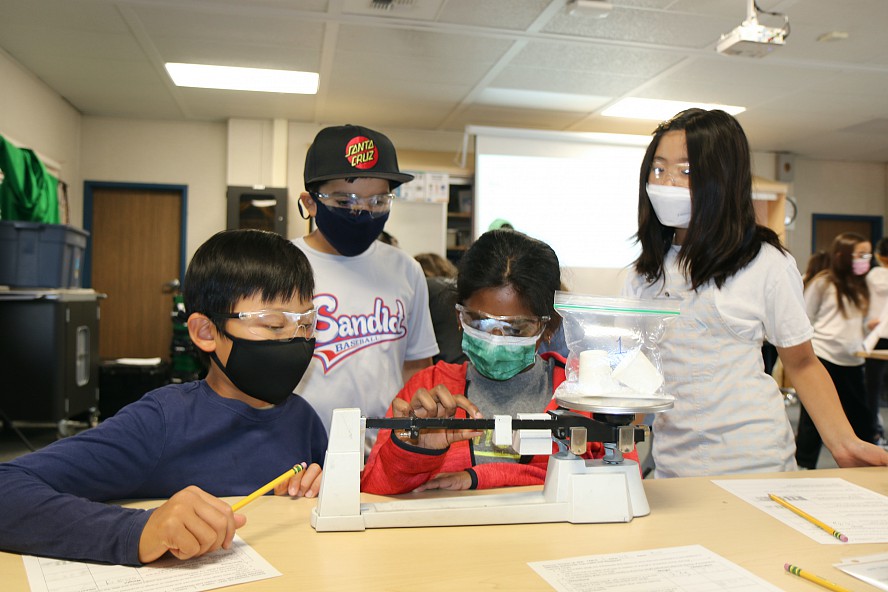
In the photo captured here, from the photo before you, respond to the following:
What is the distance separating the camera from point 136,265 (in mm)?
6844

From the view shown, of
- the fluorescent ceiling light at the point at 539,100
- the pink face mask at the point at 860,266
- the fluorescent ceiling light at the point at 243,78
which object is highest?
the fluorescent ceiling light at the point at 539,100

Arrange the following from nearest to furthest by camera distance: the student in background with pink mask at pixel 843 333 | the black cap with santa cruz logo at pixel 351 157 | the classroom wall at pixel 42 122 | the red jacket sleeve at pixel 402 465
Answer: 1. the red jacket sleeve at pixel 402 465
2. the black cap with santa cruz logo at pixel 351 157
3. the student in background with pink mask at pixel 843 333
4. the classroom wall at pixel 42 122

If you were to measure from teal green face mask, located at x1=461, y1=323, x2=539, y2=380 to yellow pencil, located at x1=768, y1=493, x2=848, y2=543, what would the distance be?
48 centimetres

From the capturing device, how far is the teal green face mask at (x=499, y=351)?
127 centimetres

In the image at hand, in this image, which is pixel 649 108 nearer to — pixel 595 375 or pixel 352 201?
pixel 352 201

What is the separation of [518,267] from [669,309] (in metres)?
0.40

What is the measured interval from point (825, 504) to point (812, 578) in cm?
34

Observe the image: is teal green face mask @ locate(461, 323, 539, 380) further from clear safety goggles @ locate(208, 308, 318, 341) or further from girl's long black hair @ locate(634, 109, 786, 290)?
girl's long black hair @ locate(634, 109, 786, 290)

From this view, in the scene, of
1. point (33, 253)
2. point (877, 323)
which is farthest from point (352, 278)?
point (877, 323)

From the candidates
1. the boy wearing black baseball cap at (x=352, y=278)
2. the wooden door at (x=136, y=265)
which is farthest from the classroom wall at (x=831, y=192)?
the boy wearing black baseball cap at (x=352, y=278)

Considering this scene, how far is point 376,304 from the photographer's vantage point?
177 cm

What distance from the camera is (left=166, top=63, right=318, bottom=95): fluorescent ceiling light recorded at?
16.7ft

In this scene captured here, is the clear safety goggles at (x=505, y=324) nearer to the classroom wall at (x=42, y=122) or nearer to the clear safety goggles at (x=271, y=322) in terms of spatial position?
the clear safety goggles at (x=271, y=322)

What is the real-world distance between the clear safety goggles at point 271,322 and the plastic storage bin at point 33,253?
138 inches
